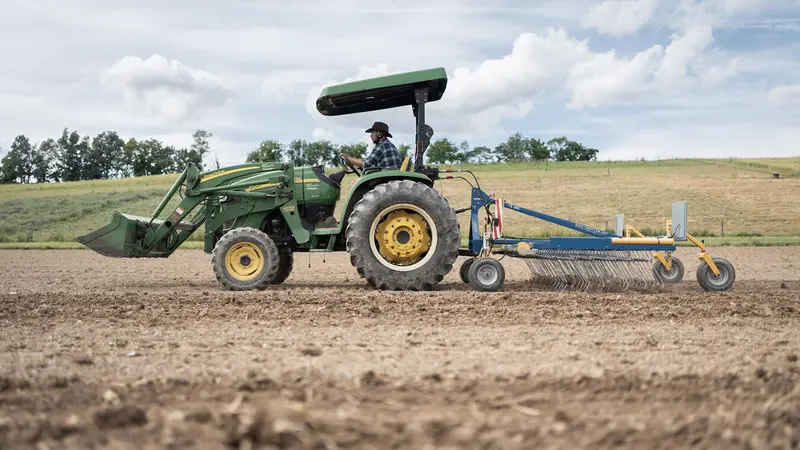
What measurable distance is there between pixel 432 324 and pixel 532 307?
136cm

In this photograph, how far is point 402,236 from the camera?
345 inches

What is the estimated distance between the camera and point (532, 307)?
7137mm

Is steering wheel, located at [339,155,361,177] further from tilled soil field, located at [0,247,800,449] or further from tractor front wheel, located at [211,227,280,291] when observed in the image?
tilled soil field, located at [0,247,800,449]

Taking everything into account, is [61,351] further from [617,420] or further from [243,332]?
[617,420]

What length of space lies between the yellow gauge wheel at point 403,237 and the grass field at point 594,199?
48.8 feet

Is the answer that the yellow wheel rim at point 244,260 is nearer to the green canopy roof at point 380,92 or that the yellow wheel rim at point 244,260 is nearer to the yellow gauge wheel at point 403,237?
the yellow gauge wheel at point 403,237

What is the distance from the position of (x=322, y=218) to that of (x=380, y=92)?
177 cm

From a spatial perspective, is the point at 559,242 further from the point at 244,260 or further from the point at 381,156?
the point at 244,260

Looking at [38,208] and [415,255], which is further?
[38,208]

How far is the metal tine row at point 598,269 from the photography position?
8.91m

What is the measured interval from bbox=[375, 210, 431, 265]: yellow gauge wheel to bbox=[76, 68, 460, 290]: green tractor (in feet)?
0.04

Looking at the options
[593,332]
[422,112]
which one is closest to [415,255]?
[422,112]

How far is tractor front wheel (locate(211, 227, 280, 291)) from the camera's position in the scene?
884 cm

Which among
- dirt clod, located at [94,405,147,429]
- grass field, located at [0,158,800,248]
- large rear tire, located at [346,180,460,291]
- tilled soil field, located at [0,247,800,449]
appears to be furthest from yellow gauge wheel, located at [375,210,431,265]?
grass field, located at [0,158,800,248]
